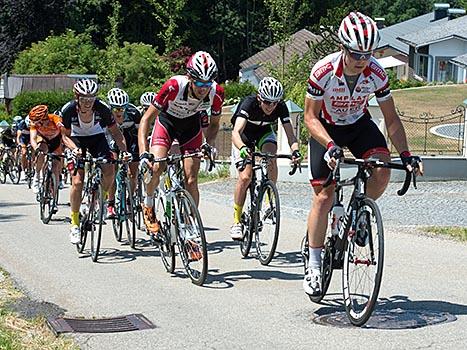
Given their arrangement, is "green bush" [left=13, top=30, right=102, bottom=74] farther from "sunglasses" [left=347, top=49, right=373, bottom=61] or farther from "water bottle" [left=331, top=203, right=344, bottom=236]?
"sunglasses" [left=347, top=49, right=373, bottom=61]

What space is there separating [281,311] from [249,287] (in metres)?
1.10

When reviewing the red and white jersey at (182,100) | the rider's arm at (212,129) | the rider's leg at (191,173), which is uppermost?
the red and white jersey at (182,100)

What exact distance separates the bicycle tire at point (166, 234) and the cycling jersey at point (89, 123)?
1.63 meters

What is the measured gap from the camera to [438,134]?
2270 cm

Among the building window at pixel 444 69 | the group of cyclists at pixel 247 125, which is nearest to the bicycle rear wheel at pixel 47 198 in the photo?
the group of cyclists at pixel 247 125

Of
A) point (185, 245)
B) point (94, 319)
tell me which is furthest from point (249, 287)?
point (94, 319)

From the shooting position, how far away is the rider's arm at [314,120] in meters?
7.11

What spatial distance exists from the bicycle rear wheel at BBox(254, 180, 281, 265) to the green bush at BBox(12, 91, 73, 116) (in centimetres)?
3953

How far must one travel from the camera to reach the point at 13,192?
21609 mm

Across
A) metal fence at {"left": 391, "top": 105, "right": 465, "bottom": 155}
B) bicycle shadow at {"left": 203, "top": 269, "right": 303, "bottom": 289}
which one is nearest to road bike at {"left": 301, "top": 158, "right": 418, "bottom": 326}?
bicycle shadow at {"left": 203, "top": 269, "right": 303, "bottom": 289}

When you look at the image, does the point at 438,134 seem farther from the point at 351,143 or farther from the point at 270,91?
the point at 351,143

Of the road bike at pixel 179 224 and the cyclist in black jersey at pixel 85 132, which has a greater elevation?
the cyclist in black jersey at pixel 85 132

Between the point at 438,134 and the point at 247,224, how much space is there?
13.4 metres

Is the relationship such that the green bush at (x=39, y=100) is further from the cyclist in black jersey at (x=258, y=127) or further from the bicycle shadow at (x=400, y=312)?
the bicycle shadow at (x=400, y=312)
